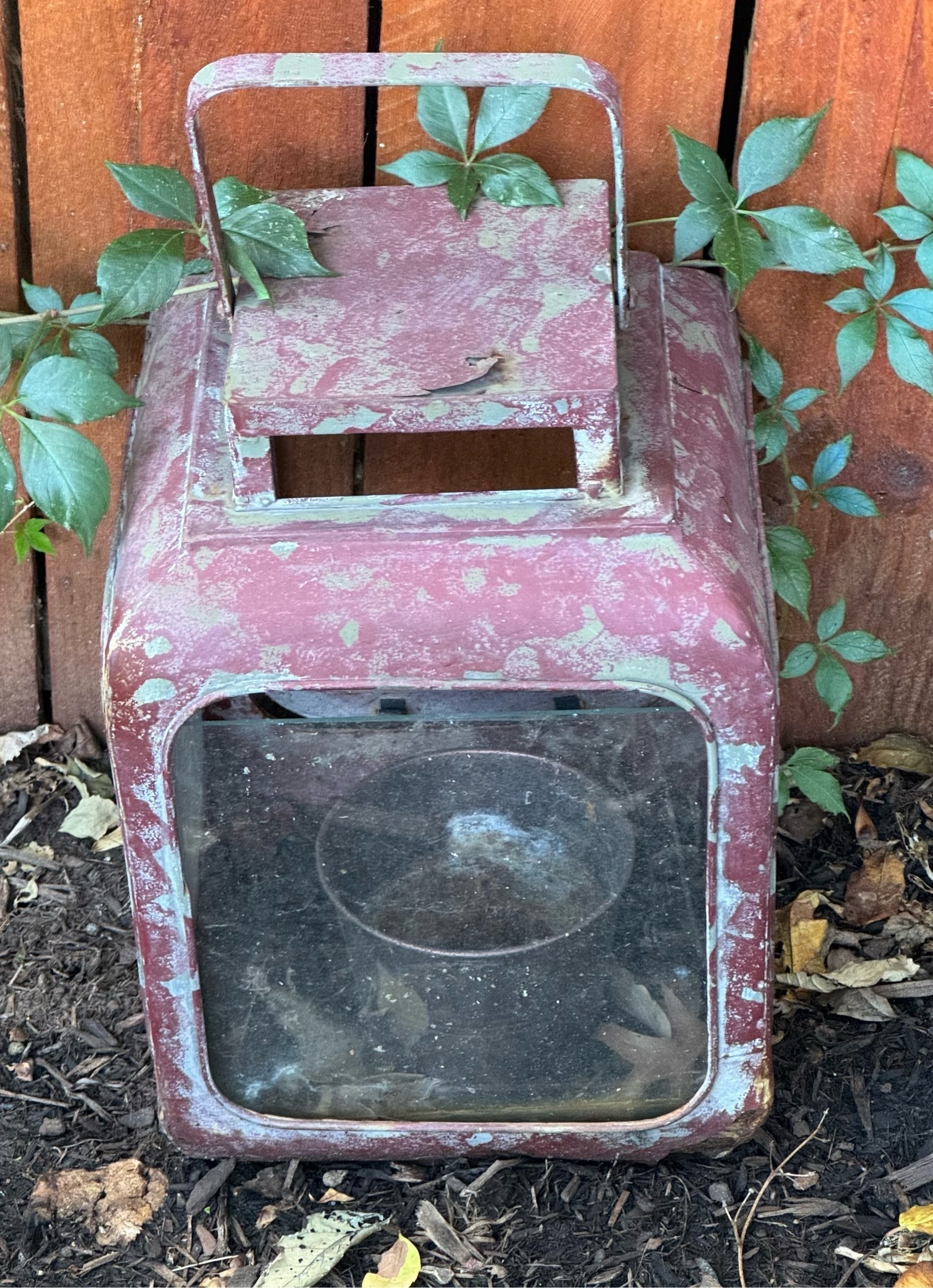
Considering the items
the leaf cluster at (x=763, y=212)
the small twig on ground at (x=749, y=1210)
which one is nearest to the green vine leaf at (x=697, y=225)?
the leaf cluster at (x=763, y=212)

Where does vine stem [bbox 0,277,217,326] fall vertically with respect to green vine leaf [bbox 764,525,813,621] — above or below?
above

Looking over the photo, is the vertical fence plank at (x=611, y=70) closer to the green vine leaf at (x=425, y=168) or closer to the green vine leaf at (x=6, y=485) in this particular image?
the green vine leaf at (x=425, y=168)

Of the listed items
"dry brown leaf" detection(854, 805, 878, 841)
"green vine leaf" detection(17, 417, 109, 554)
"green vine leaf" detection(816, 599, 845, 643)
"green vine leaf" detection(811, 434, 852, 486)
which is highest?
"green vine leaf" detection(17, 417, 109, 554)

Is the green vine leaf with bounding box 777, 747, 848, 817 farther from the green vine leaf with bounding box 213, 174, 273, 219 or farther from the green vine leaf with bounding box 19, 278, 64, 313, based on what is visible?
the green vine leaf with bounding box 19, 278, 64, 313

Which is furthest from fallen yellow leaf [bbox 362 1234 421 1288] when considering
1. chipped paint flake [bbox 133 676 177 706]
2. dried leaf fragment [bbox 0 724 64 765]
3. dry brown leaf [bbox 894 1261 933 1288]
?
dried leaf fragment [bbox 0 724 64 765]

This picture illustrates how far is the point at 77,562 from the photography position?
73.0 inches

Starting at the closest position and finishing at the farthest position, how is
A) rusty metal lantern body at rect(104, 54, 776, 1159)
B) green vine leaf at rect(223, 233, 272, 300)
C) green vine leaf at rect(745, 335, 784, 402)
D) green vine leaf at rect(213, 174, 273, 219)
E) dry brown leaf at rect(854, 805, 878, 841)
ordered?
rusty metal lantern body at rect(104, 54, 776, 1159) → green vine leaf at rect(223, 233, 272, 300) → green vine leaf at rect(213, 174, 273, 219) → green vine leaf at rect(745, 335, 784, 402) → dry brown leaf at rect(854, 805, 878, 841)

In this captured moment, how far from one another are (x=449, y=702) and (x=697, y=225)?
0.59 metres

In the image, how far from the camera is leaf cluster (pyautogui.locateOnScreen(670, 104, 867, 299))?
1.50m

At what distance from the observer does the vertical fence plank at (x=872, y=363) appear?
1514 millimetres

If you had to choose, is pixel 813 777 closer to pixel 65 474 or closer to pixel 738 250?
pixel 738 250

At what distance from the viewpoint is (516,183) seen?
142 cm

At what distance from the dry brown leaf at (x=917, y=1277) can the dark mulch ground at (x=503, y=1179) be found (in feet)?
0.08

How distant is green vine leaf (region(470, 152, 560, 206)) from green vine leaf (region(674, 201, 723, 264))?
0.56 ft
